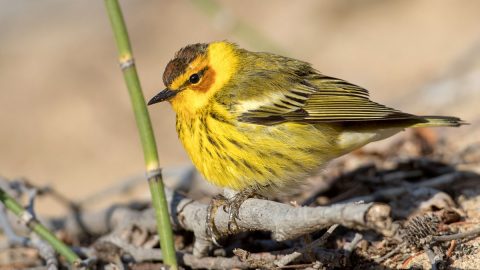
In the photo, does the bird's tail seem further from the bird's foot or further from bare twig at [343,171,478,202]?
the bird's foot

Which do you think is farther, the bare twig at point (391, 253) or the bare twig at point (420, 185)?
the bare twig at point (420, 185)

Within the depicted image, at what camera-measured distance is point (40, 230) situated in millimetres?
4328

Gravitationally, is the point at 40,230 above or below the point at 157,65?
below

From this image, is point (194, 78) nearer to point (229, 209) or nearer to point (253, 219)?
point (229, 209)

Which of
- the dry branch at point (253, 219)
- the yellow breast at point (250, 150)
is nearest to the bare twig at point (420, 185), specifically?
the yellow breast at point (250, 150)

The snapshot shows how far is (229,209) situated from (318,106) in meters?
1.22

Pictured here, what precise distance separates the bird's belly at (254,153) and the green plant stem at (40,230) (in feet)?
3.50

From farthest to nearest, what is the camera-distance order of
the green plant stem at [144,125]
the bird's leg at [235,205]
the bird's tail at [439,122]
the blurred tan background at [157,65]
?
the blurred tan background at [157,65] < the bird's tail at [439,122] < the bird's leg at [235,205] < the green plant stem at [144,125]

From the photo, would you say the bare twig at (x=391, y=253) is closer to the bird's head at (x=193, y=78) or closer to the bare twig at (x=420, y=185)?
the bare twig at (x=420, y=185)

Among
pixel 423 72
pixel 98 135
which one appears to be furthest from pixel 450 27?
pixel 98 135

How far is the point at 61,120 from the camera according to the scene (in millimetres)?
10297

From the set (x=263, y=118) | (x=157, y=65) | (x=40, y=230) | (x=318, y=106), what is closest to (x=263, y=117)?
(x=263, y=118)

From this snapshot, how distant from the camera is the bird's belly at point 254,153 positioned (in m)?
4.81

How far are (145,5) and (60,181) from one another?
5.94m
